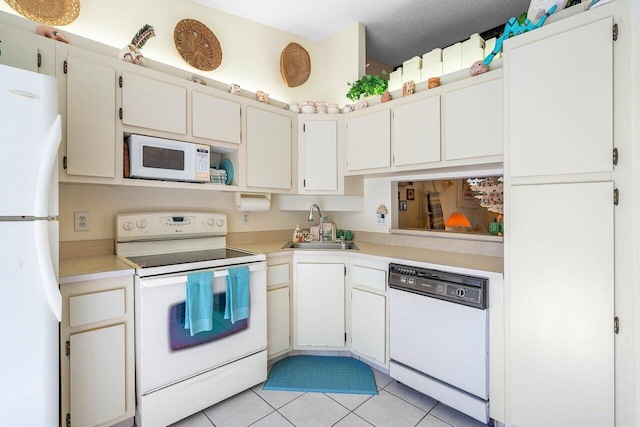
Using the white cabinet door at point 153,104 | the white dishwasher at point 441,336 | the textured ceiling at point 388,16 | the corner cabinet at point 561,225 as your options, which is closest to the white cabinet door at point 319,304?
the white dishwasher at point 441,336

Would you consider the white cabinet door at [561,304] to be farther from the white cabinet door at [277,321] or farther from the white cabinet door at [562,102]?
the white cabinet door at [277,321]

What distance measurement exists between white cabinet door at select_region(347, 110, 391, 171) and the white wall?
0.57 m

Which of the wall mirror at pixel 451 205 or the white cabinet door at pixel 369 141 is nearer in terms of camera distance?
the wall mirror at pixel 451 205

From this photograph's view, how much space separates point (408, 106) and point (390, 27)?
1162 millimetres

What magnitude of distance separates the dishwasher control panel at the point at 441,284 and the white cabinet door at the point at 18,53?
96.5 inches

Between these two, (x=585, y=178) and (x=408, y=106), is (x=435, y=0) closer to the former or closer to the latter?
(x=408, y=106)

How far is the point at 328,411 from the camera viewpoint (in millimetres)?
1864

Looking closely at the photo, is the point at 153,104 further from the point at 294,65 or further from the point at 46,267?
the point at 294,65

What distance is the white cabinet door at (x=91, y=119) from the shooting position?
1.65 metres

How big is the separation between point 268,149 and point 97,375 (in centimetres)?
191

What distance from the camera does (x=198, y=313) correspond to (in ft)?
5.84

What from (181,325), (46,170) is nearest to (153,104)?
(46,170)

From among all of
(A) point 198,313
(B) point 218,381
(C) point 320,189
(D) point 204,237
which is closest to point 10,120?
(A) point 198,313

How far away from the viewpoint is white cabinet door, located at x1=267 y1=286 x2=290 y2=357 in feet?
7.61
